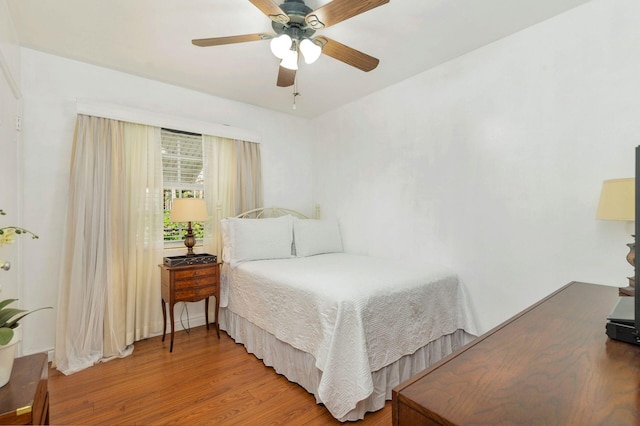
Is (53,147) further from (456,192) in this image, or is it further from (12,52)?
(456,192)

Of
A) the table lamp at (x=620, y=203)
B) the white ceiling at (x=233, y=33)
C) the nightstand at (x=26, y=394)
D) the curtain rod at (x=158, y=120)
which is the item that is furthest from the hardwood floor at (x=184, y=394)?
the white ceiling at (x=233, y=33)

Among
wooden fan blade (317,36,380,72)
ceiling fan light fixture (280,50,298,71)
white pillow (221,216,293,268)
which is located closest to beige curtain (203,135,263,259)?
white pillow (221,216,293,268)

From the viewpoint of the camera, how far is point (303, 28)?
72.7 inches

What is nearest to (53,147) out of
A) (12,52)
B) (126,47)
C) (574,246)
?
(12,52)

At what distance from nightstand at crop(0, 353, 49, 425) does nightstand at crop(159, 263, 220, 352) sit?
1394 mm

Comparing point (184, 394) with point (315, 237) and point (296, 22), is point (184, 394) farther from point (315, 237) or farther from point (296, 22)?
point (296, 22)

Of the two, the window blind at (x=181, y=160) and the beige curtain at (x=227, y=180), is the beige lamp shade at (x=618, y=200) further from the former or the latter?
the window blind at (x=181, y=160)

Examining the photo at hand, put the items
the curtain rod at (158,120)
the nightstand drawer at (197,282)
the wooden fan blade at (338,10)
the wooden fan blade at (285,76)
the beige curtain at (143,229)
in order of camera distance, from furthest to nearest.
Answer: the beige curtain at (143,229)
the nightstand drawer at (197,282)
the curtain rod at (158,120)
the wooden fan blade at (285,76)
the wooden fan blade at (338,10)

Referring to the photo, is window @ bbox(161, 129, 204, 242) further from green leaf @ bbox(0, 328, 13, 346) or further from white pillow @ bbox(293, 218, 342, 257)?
green leaf @ bbox(0, 328, 13, 346)

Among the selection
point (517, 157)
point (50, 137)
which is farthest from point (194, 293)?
point (517, 157)

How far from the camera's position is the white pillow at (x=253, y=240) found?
2969 mm

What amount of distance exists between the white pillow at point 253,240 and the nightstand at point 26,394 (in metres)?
1.74

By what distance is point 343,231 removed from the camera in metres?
3.73

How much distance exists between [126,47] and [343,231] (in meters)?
2.75
